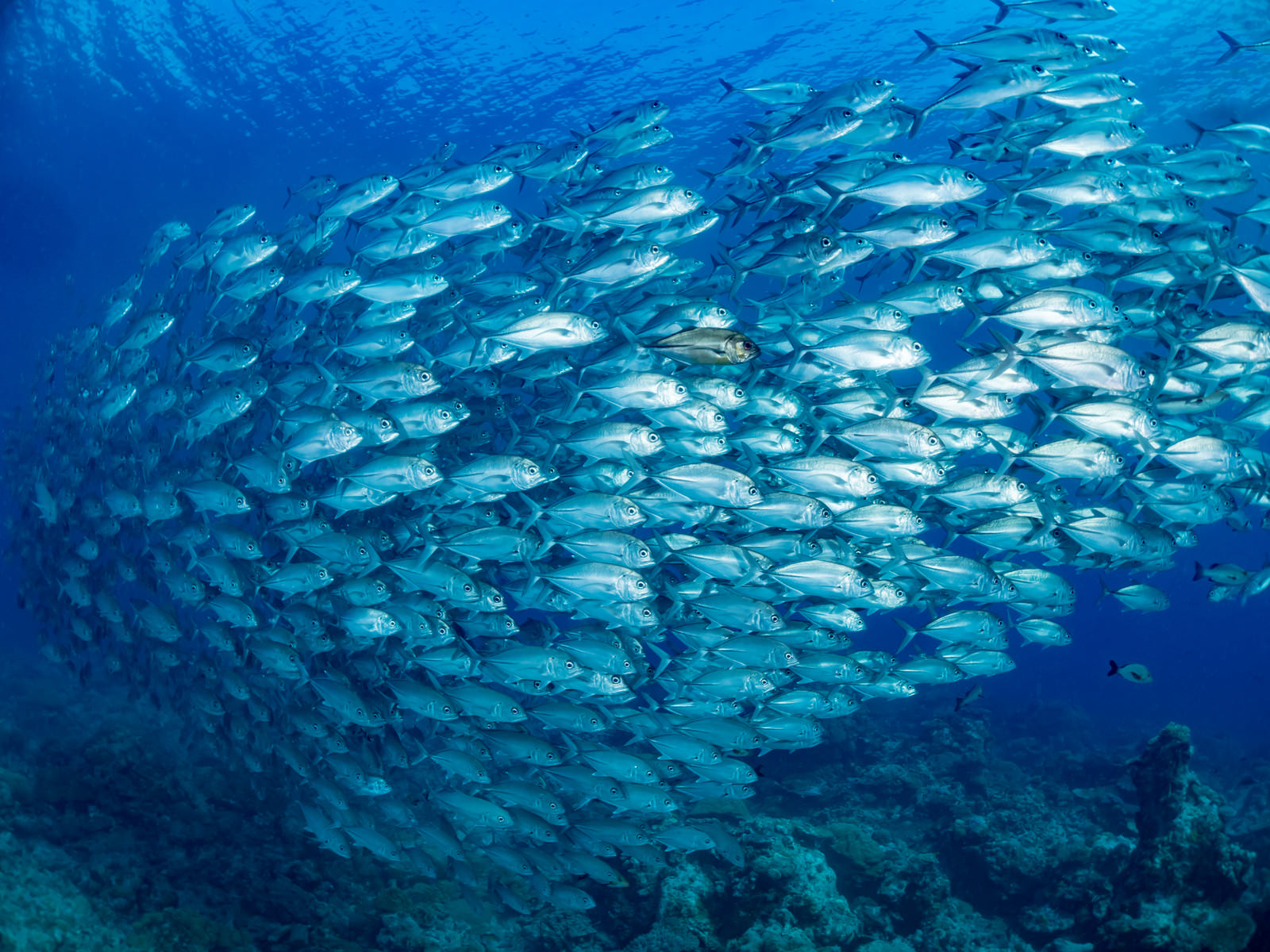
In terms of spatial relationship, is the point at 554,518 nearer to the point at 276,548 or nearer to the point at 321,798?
the point at 276,548

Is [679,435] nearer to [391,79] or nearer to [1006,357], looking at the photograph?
[1006,357]

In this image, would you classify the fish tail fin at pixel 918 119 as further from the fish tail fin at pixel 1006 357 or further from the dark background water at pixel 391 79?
→ the dark background water at pixel 391 79

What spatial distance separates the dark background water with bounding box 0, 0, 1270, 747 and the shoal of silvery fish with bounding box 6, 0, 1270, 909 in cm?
1364

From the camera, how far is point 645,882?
7.25 m

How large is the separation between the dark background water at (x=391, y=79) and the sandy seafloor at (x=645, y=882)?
1236cm

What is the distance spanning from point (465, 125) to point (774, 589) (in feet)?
75.0

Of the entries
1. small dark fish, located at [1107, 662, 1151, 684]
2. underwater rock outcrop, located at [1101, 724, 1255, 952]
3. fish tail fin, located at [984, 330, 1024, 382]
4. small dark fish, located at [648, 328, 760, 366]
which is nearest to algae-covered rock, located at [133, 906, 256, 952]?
small dark fish, located at [648, 328, 760, 366]

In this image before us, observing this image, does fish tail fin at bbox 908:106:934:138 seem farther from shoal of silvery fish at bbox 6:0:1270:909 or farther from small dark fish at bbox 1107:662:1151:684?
small dark fish at bbox 1107:662:1151:684

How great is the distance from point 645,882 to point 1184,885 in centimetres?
511

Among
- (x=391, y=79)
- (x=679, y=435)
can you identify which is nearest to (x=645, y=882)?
(x=679, y=435)

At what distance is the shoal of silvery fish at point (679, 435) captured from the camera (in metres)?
5.54

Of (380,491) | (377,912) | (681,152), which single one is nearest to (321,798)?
(377,912)

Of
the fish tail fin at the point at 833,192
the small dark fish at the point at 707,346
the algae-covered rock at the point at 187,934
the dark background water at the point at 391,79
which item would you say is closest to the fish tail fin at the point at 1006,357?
the fish tail fin at the point at 833,192

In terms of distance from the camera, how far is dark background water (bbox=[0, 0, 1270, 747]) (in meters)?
18.3
